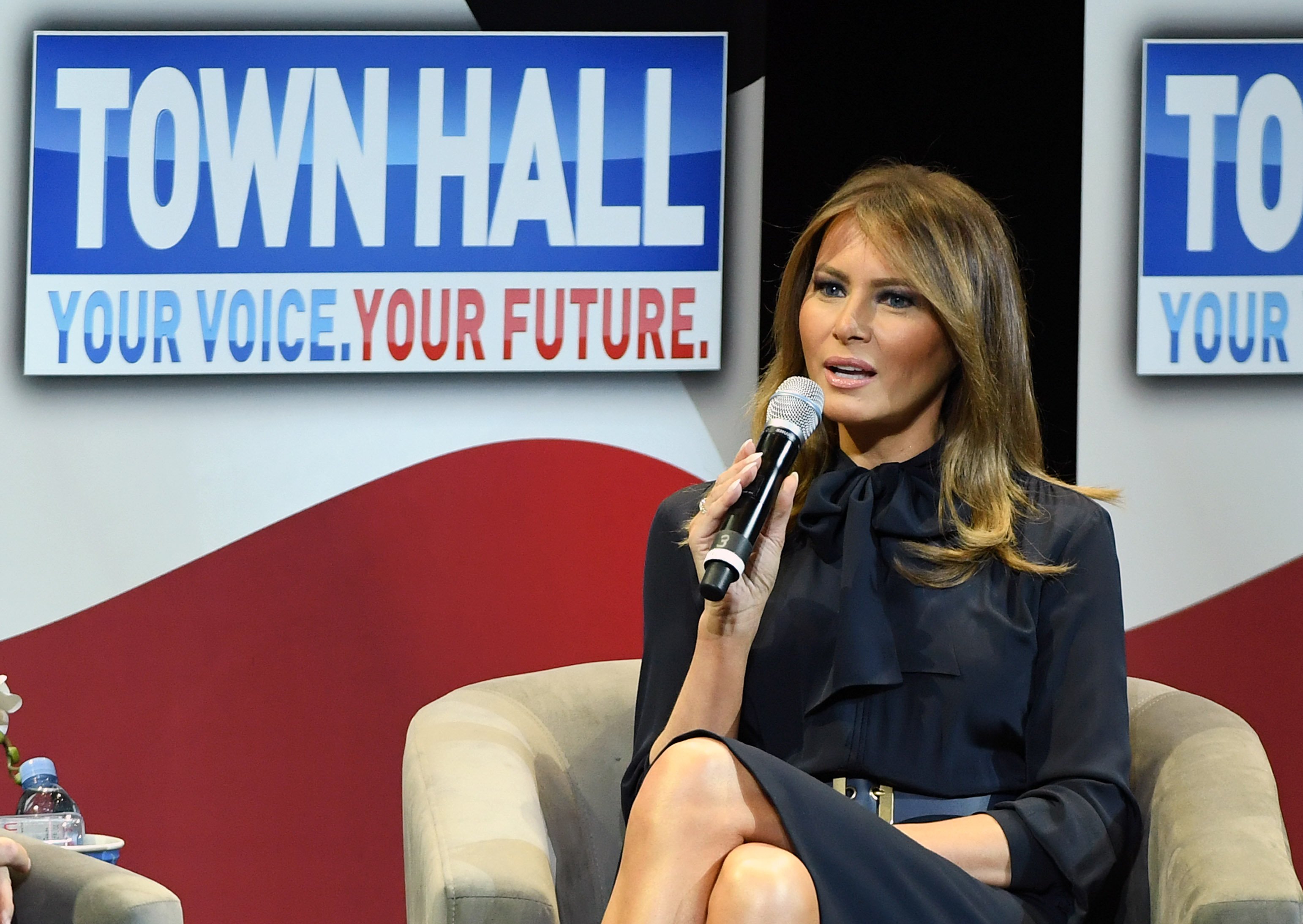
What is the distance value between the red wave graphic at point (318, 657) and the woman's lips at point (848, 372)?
887 mm

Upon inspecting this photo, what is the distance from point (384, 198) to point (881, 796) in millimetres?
1589

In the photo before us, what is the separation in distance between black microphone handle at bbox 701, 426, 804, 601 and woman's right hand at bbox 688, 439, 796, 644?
1.2 inches

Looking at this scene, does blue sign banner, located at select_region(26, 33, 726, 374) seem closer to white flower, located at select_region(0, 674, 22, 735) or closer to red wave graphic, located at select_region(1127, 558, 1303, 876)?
white flower, located at select_region(0, 674, 22, 735)

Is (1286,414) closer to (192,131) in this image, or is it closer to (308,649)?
(308,649)

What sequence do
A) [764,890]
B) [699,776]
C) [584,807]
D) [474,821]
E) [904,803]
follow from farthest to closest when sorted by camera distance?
[584,807]
[904,803]
[474,821]
[699,776]
[764,890]

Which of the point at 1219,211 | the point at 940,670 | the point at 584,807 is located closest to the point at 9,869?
the point at 584,807

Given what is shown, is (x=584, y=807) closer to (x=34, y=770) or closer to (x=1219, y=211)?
(x=34, y=770)

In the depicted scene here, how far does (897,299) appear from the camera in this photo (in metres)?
2.12

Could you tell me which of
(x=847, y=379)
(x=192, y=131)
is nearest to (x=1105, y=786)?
(x=847, y=379)

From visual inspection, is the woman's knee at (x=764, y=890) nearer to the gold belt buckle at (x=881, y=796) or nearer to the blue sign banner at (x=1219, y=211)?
the gold belt buckle at (x=881, y=796)

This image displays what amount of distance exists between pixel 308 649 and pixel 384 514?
0.31 m

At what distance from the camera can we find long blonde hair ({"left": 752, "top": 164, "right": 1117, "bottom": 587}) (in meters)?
2.07

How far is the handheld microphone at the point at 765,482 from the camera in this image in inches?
62.3

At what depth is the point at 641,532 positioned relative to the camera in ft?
9.77
